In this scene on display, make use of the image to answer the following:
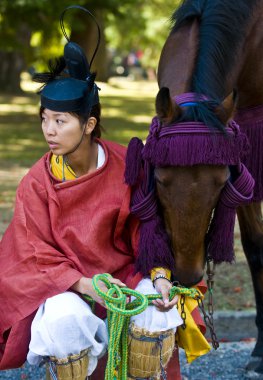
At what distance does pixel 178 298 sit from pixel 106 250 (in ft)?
1.23

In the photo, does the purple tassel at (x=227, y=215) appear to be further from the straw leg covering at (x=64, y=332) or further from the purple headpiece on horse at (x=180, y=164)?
the straw leg covering at (x=64, y=332)

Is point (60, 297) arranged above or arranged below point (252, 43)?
below

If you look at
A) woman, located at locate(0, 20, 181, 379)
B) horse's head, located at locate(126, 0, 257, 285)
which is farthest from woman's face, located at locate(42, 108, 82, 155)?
horse's head, located at locate(126, 0, 257, 285)

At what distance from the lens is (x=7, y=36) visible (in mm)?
14703

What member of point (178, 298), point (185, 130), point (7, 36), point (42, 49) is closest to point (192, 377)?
point (178, 298)

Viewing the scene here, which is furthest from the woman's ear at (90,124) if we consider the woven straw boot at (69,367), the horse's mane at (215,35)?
the woven straw boot at (69,367)

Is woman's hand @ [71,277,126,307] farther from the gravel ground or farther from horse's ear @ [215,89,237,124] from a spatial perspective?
the gravel ground

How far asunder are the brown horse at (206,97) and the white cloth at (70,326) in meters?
0.21

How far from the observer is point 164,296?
2773 mm

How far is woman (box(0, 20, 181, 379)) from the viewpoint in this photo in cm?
270

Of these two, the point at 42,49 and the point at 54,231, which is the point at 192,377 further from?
the point at 42,49

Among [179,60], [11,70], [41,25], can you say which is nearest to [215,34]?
[179,60]

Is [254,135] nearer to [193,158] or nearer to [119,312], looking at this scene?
[193,158]

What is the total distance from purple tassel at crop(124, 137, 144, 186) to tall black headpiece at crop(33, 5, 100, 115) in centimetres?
24
